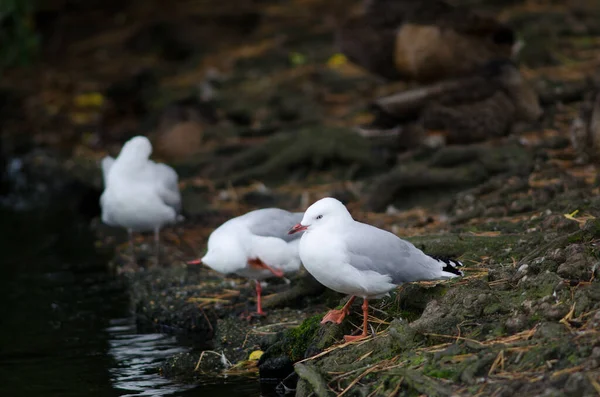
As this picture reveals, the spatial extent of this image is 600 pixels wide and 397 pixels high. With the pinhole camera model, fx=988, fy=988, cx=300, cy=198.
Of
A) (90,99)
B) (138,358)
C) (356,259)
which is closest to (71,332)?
(138,358)

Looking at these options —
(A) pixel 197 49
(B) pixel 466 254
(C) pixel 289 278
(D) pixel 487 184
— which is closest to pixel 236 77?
(A) pixel 197 49

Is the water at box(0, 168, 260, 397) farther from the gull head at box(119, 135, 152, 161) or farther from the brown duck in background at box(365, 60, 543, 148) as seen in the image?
the brown duck in background at box(365, 60, 543, 148)

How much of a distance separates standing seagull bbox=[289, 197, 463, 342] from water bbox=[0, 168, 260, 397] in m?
0.95

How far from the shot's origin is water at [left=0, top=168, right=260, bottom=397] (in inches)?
257

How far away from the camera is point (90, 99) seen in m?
18.0

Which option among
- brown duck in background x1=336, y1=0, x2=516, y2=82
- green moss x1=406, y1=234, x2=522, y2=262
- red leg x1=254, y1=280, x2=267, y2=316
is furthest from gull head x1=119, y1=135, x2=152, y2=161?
brown duck in background x1=336, y1=0, x2=516, y2=82

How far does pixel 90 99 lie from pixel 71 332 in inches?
413

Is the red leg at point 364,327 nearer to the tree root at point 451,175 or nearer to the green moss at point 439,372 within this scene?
the green moss at point 439,372

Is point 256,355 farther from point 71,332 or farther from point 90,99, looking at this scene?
point 90,99

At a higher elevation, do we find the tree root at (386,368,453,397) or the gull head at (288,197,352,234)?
the gull head at (288,197,352,234)

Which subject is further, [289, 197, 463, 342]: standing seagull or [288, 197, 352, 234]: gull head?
[288, 197, 352, 234]: gull head

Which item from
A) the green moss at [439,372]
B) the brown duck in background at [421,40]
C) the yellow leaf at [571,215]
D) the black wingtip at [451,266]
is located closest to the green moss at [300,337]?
the black wingtip at [451,266]

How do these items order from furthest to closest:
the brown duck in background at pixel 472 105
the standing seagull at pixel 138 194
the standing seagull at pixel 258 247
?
1. the brown duck in background at pixel 472 105
2. the standing seagull at pixel 138 194
3. the standing seagull at pixel 258 247

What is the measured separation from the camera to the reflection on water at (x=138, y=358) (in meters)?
6.41
